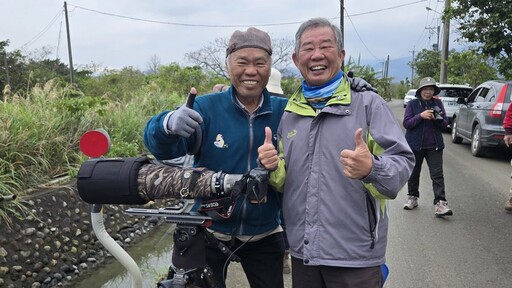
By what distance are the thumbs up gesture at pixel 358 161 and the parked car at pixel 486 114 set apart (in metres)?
7.64

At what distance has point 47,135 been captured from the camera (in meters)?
5.30

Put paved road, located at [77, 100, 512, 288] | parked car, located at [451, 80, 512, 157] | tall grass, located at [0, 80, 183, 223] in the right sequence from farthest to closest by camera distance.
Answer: parked car, located at [451, 80, 512, 157] < tall grass, located at [0, 80, 183, 223] < paved road, located at [77, 100, 512, 288]

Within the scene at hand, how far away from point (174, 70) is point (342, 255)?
1763 cm

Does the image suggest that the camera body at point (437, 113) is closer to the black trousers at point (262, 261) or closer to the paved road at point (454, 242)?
the paved road at point (454, 242)

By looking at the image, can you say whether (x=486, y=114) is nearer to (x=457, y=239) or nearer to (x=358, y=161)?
(x=457, y=239)

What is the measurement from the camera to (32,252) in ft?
12.2

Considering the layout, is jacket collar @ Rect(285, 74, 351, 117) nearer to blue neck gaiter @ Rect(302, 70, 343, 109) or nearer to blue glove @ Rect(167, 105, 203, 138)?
blue neck gaiter @ Rect(302, 70, 343, 109)

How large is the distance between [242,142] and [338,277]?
28.0 inches

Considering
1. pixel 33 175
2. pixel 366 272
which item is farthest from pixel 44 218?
pixel 366 272

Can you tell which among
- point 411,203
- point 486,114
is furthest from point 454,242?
point 486,114

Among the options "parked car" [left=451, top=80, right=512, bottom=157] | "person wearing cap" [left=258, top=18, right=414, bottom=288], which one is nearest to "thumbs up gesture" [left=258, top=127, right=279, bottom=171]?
"person wearing cap" [left=258, top=18, right=414, bottom=288]

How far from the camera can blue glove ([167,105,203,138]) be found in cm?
166

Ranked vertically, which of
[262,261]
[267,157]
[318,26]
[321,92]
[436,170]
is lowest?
[436,170]

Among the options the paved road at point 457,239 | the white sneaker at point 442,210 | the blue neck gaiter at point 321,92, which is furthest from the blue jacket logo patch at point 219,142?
the white sneaker at point 442,210
